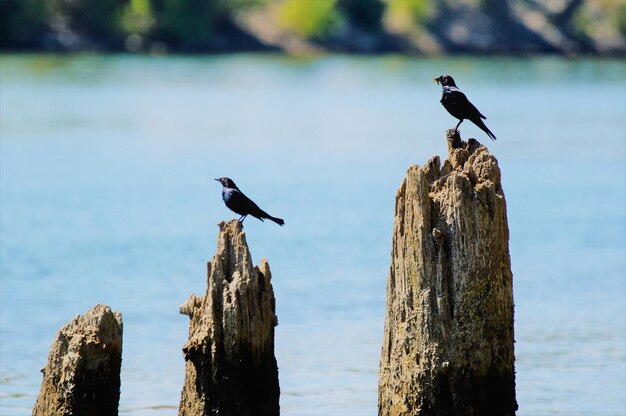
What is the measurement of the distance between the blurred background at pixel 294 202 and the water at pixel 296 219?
0.07m

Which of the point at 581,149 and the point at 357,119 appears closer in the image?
the point at 581,149

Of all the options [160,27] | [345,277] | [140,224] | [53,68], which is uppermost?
[160,27]

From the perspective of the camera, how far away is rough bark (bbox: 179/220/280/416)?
Answer: 1068 cm

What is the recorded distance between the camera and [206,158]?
4369 centimetres

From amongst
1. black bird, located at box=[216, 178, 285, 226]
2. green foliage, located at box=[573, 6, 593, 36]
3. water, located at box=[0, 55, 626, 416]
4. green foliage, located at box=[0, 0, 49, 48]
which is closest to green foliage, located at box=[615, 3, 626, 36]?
green foliage, located at box=[573, 6, 593, 36]

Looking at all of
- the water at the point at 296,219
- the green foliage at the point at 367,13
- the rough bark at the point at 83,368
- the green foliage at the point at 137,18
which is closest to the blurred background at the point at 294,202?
the water at the point at 296,219

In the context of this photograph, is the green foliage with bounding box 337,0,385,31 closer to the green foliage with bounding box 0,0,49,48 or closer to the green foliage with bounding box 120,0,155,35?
the green foliage with bounding box 120,0,155,35

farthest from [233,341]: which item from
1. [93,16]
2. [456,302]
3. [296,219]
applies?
[93,16]

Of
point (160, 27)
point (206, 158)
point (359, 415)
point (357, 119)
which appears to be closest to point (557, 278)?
point (359, 415)

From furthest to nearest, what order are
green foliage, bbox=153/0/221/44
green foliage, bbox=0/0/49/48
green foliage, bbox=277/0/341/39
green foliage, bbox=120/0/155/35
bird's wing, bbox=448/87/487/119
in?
green foliage, bbox=277/0/341/39 < green foliage, bbox=120/0/155/35 < green foliage, bbox=153/0/221/44 < green foliage, bbox=0/0/49/48 < bird's wing, bbox=448/87/487/119

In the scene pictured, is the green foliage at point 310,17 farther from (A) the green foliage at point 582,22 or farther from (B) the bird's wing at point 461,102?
(B) the bird's wing at point 461,102

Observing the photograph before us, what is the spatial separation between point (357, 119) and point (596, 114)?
10463mm

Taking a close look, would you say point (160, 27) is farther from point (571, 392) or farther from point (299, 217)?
point (571, 392)

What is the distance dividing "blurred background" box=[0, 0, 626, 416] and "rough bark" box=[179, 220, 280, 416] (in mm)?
3853
